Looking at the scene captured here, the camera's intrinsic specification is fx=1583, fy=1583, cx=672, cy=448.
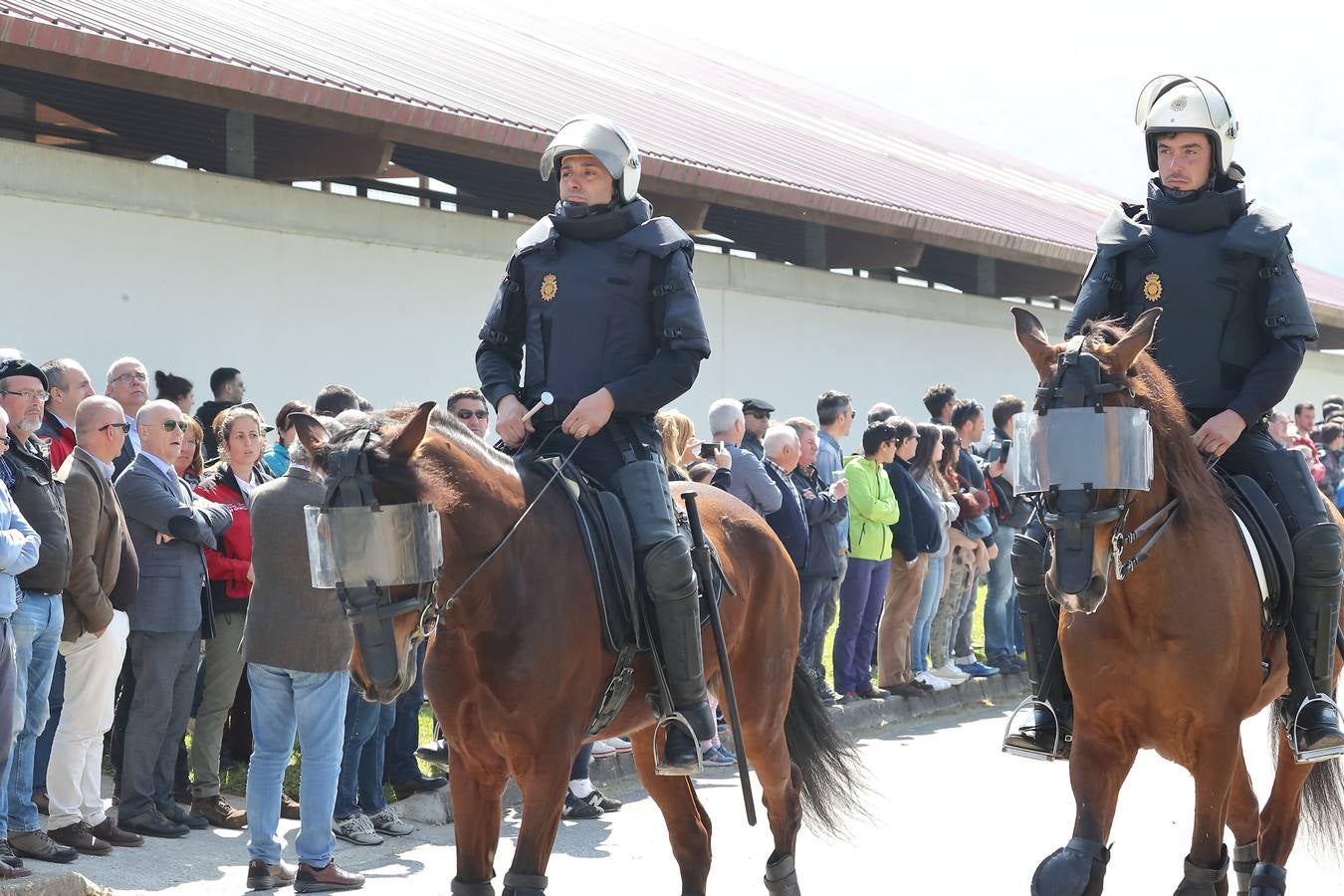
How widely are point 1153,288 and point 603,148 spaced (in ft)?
7.48

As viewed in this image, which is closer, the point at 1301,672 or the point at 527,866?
the point at 527,866

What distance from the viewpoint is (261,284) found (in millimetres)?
12484

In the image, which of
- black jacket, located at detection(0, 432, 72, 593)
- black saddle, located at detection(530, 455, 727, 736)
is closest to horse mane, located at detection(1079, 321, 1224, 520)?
black saddle, located at detection(530, 455, 727, 736)

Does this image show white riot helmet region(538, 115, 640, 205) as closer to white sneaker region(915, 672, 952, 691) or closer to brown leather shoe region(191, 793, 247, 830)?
brown leather shoe region(191, 793, 247, 830)

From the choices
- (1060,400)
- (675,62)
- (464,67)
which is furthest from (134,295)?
(675,62)

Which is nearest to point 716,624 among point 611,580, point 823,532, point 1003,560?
point 611,580

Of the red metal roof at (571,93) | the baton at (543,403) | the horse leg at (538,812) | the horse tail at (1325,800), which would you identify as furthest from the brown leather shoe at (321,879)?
the red metal roof at (571,93)

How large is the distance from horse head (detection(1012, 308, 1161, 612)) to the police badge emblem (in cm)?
80

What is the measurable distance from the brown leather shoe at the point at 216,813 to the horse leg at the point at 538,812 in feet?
11.7

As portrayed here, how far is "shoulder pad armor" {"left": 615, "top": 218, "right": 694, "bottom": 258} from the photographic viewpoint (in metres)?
6.21

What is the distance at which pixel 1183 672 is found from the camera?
5.68 metres

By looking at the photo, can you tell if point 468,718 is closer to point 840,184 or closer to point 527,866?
point 527,866

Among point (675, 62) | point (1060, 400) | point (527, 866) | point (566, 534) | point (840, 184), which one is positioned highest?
point (675, 62)

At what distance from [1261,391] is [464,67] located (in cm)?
1130
